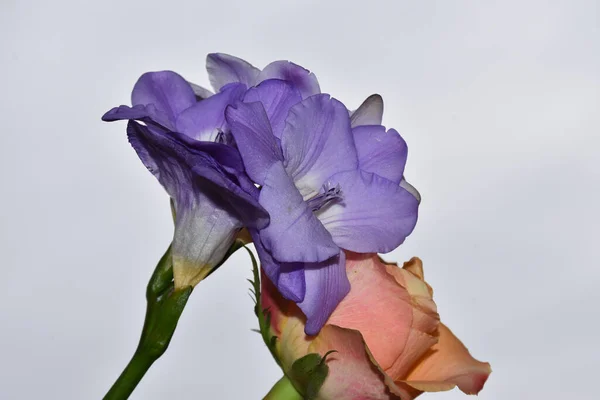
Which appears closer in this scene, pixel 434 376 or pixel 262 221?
pixel 262 221

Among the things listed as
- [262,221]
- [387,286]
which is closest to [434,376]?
[387,286]

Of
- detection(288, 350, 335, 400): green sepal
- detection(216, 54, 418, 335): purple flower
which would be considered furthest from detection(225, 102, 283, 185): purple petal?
A: detection(288, 350, 335, 400): green sepal

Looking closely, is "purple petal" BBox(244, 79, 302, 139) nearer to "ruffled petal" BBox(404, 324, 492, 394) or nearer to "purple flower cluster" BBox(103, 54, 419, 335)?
"purple flower cluster" BBox(103, 54, 419, 335)

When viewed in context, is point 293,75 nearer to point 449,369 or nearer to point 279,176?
point 279,176

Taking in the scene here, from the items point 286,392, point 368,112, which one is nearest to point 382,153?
point 368,112

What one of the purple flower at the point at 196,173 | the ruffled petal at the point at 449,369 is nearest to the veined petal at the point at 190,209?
the purple flower at the point at 196,173

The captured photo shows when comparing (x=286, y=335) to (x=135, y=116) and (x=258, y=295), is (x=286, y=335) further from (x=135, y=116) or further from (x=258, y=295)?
(x=135, y=116)
